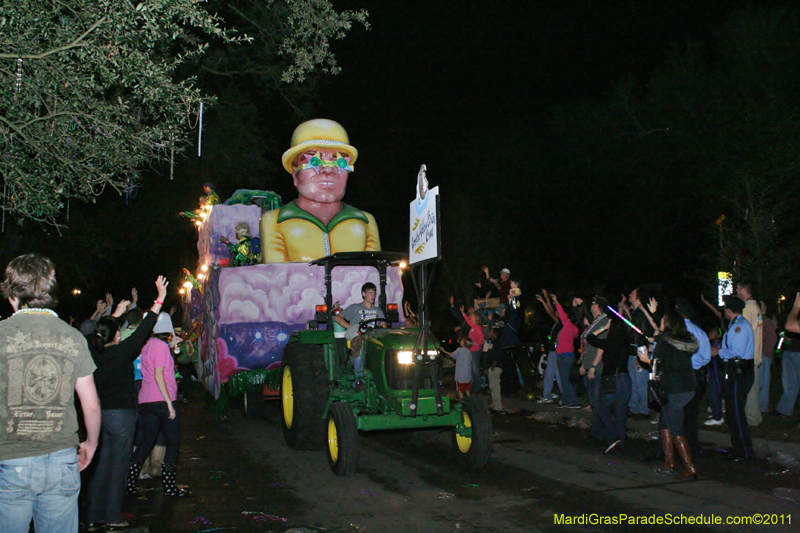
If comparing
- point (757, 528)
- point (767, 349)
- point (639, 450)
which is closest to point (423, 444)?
point (639, 450)

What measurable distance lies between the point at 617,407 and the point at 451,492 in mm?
2681

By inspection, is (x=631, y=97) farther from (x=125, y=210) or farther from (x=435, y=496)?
(x=435, y=496)

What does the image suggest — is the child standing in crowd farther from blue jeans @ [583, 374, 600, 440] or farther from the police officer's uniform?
the police officer's uniform

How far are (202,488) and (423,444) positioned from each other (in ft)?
10.2

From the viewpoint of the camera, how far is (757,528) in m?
5.26

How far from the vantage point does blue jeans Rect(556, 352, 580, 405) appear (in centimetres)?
1115

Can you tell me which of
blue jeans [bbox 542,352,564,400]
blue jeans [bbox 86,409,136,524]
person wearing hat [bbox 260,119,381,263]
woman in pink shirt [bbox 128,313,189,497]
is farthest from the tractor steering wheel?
blue jeans [bbox 542,352,564,400]

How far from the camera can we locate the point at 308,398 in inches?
321

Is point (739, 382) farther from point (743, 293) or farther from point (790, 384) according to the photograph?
point (790, 384)

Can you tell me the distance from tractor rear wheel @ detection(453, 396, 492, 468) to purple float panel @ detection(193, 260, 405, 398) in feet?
12.5

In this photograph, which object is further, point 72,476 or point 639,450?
point 639,450

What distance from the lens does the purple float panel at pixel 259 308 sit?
1034cm

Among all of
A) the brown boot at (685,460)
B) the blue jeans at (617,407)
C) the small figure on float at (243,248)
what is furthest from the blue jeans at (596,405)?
the small figure on float at (243,248)

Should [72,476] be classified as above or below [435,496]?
above
